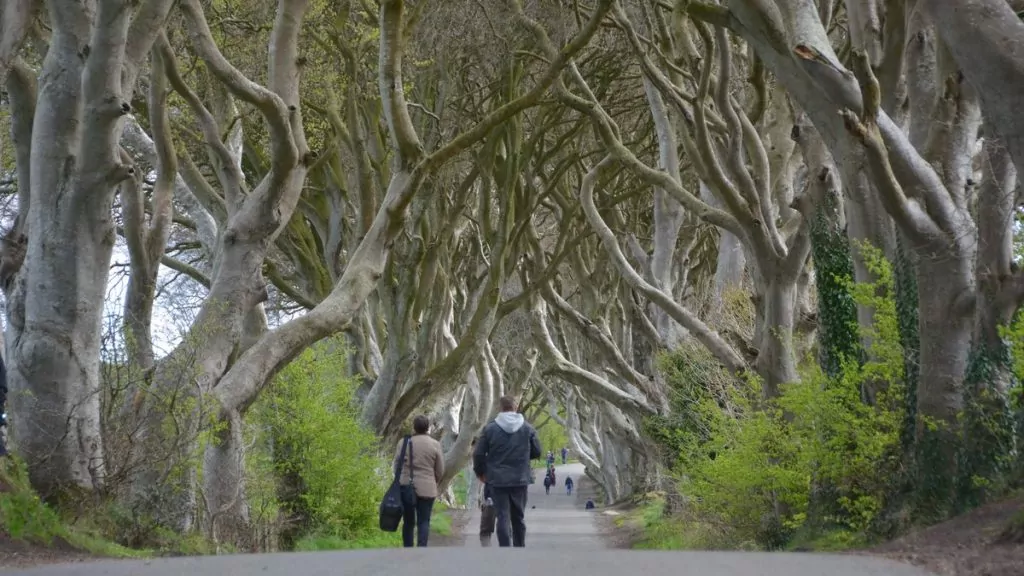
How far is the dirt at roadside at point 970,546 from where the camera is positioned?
5852 millimetres

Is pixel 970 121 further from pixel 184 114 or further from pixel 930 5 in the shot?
pixel 184 114

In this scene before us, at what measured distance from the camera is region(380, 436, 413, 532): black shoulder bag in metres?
10.9

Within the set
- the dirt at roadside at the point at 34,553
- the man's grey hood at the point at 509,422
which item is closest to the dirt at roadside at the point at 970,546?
the man's grey hood at the point at 509,422

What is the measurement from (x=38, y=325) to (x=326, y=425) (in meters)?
6.60

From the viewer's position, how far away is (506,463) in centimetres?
1081

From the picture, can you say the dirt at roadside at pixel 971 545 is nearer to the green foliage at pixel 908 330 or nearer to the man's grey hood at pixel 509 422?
the green foliage at pixel 908 330

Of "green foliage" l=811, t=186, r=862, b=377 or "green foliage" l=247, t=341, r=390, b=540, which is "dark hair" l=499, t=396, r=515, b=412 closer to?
"green foliage" l=811, t=186, r=862, b=377

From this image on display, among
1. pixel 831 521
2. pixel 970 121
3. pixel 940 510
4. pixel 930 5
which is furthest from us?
pixel 831 521

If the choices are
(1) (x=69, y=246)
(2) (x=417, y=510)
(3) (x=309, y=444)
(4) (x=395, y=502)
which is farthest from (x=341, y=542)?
(1) (x=69, y=246)

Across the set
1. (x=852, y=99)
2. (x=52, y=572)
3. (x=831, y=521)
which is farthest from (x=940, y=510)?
(x=52, y=572)

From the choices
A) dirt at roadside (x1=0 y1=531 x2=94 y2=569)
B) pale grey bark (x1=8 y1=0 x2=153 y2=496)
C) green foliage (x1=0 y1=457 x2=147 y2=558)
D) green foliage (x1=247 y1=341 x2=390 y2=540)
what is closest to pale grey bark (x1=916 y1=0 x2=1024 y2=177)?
pale grey bark (x1=8 y1=0 x2=153 y2=496)

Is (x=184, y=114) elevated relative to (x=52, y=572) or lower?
elevated

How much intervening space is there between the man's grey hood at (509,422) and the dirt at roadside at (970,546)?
12.2 feet

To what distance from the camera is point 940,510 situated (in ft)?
27.4
